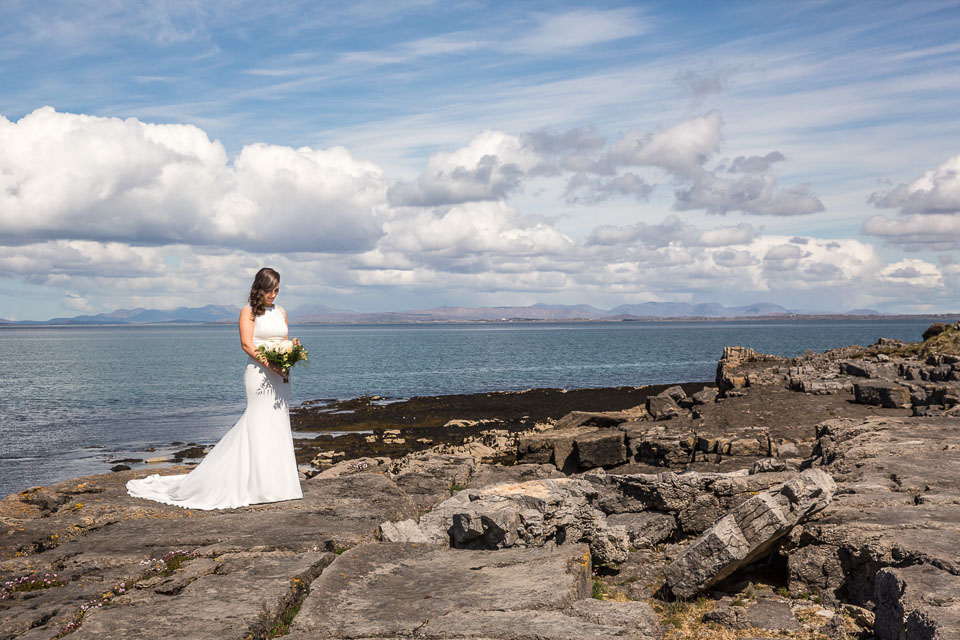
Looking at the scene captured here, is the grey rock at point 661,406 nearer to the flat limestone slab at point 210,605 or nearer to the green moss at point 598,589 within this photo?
the green moss at point 598,589

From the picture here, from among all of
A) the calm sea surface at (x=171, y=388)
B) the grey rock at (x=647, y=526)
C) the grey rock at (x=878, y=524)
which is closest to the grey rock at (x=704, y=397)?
the calm sea surface at (x=171, y=388)

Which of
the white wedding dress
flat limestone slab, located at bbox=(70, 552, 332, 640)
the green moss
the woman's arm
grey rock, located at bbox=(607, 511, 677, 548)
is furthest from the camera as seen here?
the woman's arm

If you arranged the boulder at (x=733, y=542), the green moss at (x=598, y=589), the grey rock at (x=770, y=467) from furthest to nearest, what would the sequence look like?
the grey rock at (x=770, y=467) → the green moss at (x=598, y=589) → the boulder at (x=733, y=542)

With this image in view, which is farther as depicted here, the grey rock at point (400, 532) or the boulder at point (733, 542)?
the grey rock at point (400, 532)

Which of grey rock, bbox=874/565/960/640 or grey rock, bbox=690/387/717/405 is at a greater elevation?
grey rock, bbox=874/565/960/640

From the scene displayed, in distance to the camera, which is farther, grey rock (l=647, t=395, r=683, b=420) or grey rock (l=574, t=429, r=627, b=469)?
grey rock (l=647, t=395, r=683, b=420)

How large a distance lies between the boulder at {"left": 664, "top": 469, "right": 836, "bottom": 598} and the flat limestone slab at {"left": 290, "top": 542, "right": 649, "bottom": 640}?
38.6 inches

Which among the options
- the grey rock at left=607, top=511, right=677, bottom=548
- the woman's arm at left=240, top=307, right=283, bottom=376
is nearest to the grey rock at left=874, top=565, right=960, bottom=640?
the grey rock at left=607, top=511, right=677, bottom=548

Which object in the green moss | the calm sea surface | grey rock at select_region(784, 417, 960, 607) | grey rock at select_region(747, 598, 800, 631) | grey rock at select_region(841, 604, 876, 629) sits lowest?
the calm sea surface

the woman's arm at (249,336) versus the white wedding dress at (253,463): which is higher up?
the woman's arm at (249,336)

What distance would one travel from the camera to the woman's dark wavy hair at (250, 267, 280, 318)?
406 inches

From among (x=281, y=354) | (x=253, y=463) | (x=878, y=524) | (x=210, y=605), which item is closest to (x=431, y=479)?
(x=253, y=463)

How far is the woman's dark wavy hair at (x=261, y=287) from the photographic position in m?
10.3

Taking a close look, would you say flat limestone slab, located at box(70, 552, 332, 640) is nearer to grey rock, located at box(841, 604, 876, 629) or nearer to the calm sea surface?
grey rock, located at box(841, 604, 876, 629)
